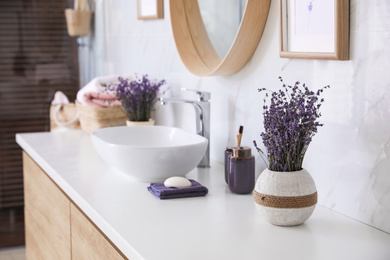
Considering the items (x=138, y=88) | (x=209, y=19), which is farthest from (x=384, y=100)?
(x=138, y=88)

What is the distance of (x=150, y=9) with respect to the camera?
2.52m

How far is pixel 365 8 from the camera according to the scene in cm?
133

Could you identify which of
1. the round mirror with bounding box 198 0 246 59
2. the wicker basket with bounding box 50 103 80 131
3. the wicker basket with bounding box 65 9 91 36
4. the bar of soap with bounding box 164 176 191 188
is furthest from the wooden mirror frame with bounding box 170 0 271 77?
the wicker basket with bounding box 65 9 91 36

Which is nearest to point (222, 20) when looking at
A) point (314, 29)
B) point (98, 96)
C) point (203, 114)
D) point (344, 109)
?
point (203, 114)

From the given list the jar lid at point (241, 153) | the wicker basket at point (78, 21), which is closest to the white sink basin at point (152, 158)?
the jar lid at point (241, 153)

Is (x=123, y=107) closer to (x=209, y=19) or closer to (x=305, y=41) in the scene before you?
(x=209, y=19)

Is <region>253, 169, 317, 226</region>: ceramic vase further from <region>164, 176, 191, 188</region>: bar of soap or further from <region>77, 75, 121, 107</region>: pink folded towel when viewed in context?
<region>77, 75, 121, 107</region>: pink folded towel

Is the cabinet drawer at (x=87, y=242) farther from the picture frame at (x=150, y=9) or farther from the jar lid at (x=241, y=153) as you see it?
the picture frame at (x=150, y=9)

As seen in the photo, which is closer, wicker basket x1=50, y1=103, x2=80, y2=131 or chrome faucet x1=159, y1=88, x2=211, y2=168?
chrome faucet x1=159, y1=88, x2=211, y2=168

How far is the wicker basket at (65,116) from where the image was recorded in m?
2.81

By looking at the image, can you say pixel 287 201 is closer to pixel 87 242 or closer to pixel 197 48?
pixel 87 242

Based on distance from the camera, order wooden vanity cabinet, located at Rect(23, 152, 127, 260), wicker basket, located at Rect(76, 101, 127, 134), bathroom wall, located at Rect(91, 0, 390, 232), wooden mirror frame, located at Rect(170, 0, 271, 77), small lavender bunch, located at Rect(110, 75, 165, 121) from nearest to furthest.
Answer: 1. bathroom wall, located at Rect(91, 0, 390, 232)
2. wooden vanity cabinet, located at Rect(23, 152, 127, 260)
3. wooden mirror frame, located at Rect(170, 0, 271, 77)
4. small lavender bunch, located at Rect(110, 75, 165, 121)
5. wicker basket, located at Rect(76, 101, 127, 134)

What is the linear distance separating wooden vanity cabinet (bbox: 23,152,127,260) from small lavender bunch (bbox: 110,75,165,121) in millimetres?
432

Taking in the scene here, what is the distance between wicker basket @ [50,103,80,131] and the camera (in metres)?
2.81
